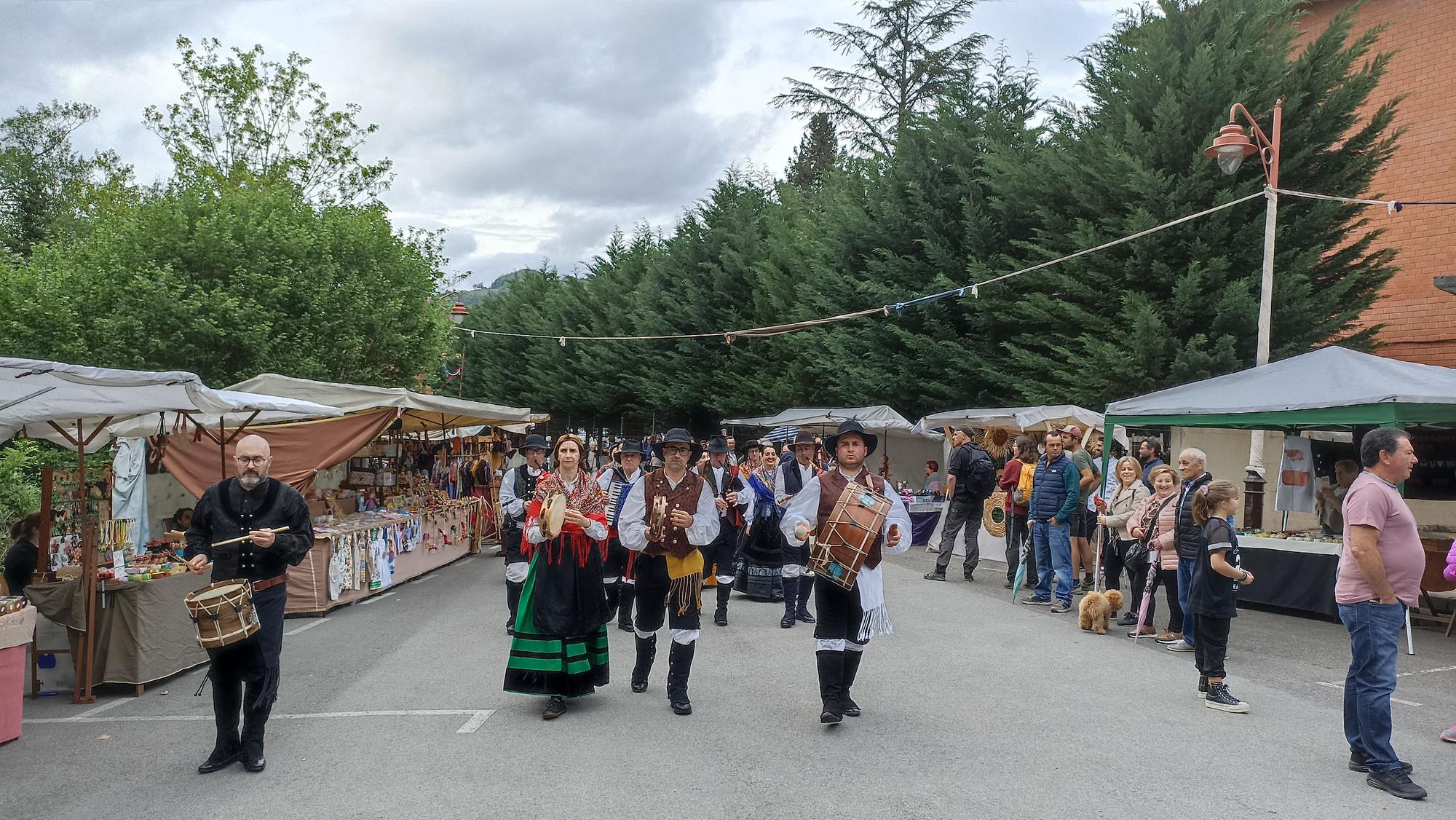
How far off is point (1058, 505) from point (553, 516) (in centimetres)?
648

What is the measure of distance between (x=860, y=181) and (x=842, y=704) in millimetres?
21582

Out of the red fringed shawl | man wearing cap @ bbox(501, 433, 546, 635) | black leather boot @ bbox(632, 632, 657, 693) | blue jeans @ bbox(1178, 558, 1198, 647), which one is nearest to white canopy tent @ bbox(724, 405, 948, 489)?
blue jeans @ bbox(1178, 558, 1198, 647)

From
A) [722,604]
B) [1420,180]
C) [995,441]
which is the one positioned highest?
[1420,180]

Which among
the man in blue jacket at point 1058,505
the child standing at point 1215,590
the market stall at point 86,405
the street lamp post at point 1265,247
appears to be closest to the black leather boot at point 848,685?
the child standing at point 1215,590

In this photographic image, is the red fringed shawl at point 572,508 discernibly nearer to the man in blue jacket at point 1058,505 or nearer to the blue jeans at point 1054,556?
the man in blue jacket at point 1058,505

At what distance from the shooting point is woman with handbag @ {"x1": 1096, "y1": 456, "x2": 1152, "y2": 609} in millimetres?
9922

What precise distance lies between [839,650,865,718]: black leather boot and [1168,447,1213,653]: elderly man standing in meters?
3.44

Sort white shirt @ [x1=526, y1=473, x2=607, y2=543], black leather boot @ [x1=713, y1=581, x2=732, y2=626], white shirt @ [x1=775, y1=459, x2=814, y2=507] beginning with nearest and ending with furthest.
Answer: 1. white shirt @ [x1=526, y1=473, x2=607, y2=543]
2. black leather boot @ [x1=713, y1=581, x2=732, y2=626]
3. white shirt @ [x1=775, y1=459, x2=814, y2=507]

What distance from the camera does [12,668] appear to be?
5.98 m

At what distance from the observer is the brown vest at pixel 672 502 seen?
20.9 ft

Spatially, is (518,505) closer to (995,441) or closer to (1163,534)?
(1163,534)

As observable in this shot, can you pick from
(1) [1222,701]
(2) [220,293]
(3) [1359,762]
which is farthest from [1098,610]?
(2) [220,293]

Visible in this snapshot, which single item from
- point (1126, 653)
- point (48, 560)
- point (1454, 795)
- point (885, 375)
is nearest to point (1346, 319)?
point (885, 375)

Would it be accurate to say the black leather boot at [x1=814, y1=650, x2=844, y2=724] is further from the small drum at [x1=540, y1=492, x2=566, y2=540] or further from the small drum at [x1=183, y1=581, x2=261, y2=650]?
the small drum at [x1=183, y1=581, x2=261, y2=650]
